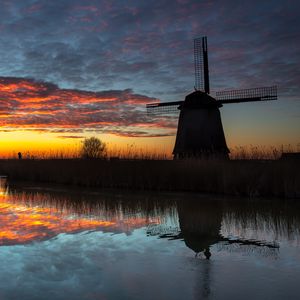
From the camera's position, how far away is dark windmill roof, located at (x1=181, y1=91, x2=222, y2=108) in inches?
771

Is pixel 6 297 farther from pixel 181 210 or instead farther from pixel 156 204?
pixel 156 204

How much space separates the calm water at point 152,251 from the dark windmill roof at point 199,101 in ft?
30.4

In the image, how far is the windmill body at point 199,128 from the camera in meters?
19.1

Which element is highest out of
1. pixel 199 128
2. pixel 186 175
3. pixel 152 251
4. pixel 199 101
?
pixel 199 101

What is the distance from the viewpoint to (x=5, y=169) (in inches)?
953

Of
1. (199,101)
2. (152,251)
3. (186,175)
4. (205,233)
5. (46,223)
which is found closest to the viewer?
(152,251)

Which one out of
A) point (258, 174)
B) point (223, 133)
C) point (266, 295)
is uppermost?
point (223, 133)

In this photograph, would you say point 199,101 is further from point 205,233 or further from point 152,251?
point 152,251

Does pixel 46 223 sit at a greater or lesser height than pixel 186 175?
lesser

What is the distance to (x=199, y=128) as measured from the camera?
19172mm

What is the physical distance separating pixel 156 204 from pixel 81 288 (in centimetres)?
713

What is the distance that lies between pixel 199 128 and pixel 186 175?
506cm

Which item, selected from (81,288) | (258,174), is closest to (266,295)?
(81,288)

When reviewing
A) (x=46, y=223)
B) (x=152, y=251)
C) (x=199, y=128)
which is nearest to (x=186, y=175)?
(x=199, y=128)
